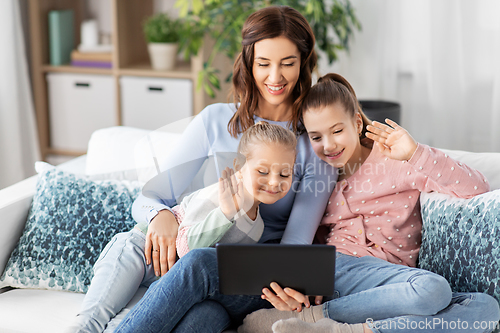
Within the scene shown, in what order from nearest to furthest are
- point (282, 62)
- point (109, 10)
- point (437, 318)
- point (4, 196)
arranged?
point (437, 318)
point (282, 62)
point (4, 196)
point (109, 10)

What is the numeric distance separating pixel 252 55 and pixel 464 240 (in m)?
0.75

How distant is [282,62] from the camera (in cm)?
142

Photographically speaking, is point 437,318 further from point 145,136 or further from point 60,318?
point 145,136

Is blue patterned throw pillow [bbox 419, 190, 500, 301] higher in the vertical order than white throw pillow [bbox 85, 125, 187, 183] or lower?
lower

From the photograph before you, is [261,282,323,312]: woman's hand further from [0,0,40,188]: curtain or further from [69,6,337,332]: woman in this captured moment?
[0,0,40,188]: curtain

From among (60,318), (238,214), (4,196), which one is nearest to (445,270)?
(238,214)

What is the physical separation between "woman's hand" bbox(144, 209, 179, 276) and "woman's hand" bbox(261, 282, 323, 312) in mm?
318

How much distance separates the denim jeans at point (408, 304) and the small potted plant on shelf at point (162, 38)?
79.0 inches

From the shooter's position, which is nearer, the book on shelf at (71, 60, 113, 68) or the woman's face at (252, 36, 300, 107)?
the woman's face at (252, 36, 300, 107)

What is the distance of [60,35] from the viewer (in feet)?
9.90

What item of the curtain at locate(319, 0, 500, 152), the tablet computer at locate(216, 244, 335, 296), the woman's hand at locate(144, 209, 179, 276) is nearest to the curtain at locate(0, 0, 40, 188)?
the curtain at locate(319, 0, 500, 152)

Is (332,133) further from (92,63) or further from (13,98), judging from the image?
(13,98)

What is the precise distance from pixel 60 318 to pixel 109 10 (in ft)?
7.76

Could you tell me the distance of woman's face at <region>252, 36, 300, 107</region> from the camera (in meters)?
1.41
